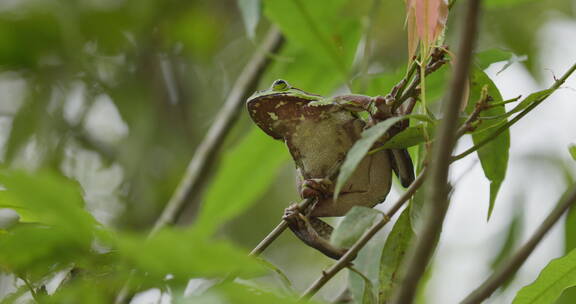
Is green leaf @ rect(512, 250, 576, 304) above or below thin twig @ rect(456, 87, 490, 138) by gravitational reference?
below

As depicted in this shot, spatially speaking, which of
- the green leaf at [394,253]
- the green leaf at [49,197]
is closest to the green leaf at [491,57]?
the green leaf at [394,253]

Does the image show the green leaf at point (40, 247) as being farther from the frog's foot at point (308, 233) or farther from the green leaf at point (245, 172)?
the green leaf at point (245, 172)

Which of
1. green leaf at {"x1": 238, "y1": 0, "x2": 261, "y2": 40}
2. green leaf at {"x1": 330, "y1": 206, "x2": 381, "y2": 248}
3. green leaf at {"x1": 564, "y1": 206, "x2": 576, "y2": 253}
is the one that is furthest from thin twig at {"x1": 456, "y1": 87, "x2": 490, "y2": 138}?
green leaf at {"x1": 564, "y1": 206, "x2": 576, "y2": 253}

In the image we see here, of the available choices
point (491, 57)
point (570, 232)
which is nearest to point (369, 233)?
point (491, 57)

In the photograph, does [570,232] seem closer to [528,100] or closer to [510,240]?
[510,240]

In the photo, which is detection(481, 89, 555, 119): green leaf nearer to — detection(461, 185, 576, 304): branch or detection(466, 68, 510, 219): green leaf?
detection(466, 68, 510, 219): green leaf

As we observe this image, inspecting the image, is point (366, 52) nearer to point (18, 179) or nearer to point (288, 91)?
point (288, 91)
